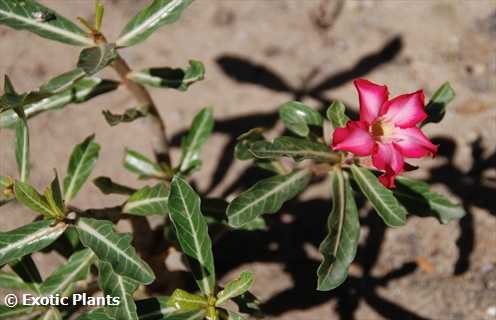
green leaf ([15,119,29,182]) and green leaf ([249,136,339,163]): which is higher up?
green leaf ([15,119,29,182])

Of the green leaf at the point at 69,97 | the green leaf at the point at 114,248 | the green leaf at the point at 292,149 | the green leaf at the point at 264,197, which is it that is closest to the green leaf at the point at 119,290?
the green leaf at the point at 114,248

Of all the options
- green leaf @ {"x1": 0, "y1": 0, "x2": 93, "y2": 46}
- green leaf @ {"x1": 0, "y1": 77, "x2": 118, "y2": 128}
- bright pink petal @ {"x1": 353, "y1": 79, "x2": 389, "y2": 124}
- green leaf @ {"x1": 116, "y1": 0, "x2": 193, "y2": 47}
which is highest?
green leaf @ {"x1": 0, "y1": 0, "x2": 93, "y2": 46}

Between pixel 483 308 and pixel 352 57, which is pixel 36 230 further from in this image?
pixel 352 57

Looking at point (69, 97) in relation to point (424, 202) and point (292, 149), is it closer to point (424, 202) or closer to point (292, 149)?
point (292, 149)

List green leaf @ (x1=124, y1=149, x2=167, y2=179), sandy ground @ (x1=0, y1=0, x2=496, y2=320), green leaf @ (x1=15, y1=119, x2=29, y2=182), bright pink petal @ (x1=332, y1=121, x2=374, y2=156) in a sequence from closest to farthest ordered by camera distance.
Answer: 1. bright pink petal @ (x1=332, y1=121, x2=374, y2=156)
2. green leaf @ (x1=15, y1=119, x2=29, y2=182)
3. green leaf @ (x1=124, y1=149, x2=167, y2=179)
4. sandy ground @ (x1=0, y1=0, x2=496, y2=320)

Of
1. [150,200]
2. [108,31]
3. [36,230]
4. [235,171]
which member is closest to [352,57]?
[235,171]

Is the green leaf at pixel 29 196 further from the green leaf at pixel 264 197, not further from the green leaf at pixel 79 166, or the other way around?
the green leaf at pixel 264 197

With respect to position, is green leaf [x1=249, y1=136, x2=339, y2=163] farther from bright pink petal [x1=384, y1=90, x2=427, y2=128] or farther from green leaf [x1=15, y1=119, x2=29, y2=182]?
green leaf [x1=15, y1=119, x2=29, y2=182]

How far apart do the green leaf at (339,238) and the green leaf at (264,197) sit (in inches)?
4.4

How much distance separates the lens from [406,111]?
148 centimetres

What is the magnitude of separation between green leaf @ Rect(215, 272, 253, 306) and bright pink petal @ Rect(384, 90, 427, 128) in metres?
0.55

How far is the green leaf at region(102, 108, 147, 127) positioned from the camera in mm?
1651

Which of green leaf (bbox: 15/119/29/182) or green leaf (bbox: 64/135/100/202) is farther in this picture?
green leaf (bbox: 64/135/100/202)

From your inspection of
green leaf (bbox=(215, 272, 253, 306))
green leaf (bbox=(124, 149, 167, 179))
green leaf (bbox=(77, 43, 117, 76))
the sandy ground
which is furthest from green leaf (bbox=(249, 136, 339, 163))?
the sandy ground
